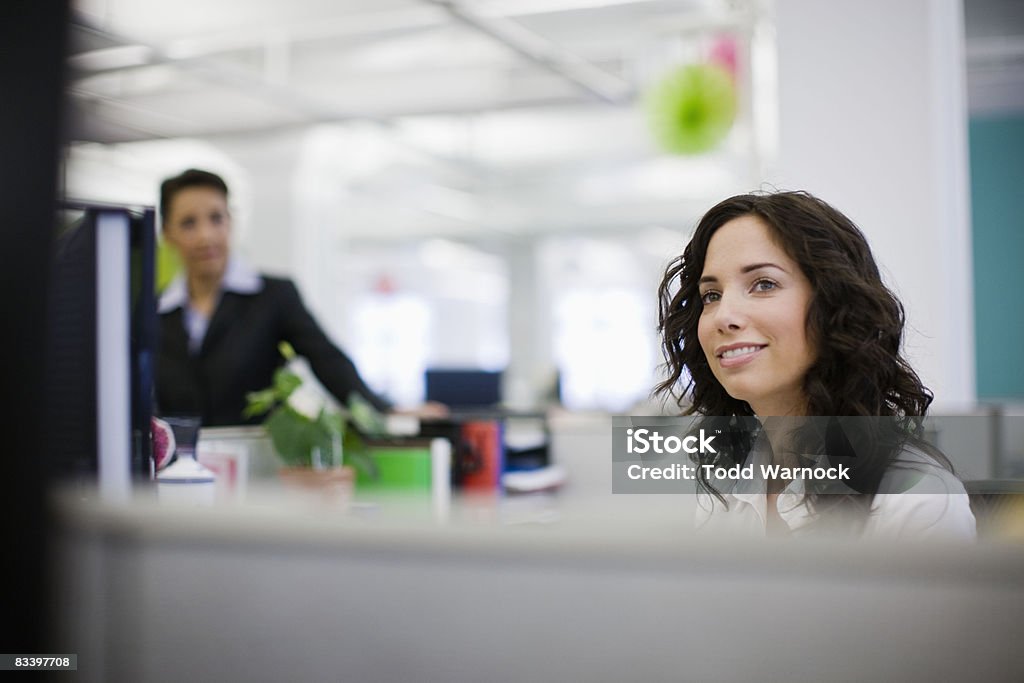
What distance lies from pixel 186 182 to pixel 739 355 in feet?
4.66

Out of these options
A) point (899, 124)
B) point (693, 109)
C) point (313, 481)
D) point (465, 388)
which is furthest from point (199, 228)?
point (693, 109)

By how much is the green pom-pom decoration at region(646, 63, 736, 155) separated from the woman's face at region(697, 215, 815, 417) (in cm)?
334

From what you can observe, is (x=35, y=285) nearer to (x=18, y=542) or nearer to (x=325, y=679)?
(x=18, y=542)

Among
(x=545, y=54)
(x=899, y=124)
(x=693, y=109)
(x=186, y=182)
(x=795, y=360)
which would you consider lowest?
(x=795, y=360)

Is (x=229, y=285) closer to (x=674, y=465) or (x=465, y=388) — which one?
(x=674, y=465)

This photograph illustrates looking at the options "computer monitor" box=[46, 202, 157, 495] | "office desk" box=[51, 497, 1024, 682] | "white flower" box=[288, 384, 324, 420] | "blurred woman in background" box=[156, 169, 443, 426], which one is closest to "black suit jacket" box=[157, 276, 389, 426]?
"blurred woman in background" box=[156, 169, 443, 426]

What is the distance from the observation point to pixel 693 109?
376cm

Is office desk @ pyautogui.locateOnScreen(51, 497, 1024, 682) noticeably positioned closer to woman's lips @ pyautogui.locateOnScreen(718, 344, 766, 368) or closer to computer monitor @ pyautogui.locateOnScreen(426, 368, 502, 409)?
woman's lips @ pyautogui.locateOnScreen(718, 344, 766, 368)

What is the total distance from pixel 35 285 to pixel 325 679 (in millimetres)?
224

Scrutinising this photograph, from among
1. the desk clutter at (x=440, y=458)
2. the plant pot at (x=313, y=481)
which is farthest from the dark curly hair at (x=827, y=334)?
the plant pot at (x=313, y=481)

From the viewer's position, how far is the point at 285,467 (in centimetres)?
173

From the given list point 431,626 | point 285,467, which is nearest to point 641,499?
point 431,626

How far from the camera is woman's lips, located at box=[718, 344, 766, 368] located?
52cm

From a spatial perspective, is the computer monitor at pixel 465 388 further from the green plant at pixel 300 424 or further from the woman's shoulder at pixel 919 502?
the woman's shoulder at pixel 919 502
